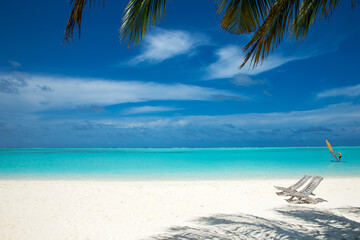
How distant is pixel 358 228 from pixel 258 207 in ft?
6.58

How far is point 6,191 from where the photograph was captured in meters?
7.62

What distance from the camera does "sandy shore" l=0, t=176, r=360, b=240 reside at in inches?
152

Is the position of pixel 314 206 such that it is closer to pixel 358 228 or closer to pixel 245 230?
pixel 358 228

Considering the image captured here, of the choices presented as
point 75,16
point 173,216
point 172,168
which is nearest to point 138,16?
point 75,16

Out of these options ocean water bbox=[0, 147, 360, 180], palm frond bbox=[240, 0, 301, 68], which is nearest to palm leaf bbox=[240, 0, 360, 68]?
palm frond bbox=[240, 0, 301, 68]

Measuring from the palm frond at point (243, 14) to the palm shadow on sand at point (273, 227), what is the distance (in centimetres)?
301

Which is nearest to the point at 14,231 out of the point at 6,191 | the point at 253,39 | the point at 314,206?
the point at 6,191

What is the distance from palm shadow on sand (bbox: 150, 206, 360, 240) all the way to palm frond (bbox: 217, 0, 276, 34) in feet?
9.88

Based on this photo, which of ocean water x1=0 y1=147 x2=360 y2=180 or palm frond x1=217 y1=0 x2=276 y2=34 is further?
ocean water x1=0 y1=147 x2=360 y2=180

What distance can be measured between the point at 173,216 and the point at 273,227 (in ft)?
6.27

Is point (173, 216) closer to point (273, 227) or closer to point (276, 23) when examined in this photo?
point (273, 227)

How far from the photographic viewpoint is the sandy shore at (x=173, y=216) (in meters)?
3.87

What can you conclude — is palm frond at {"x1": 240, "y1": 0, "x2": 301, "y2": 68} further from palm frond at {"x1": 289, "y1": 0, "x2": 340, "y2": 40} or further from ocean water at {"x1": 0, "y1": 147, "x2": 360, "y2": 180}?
ocean water at {"x1": 0, "y1": 147, "x2": 360, "y2": 180}

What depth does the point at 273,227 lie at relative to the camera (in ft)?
13.3
